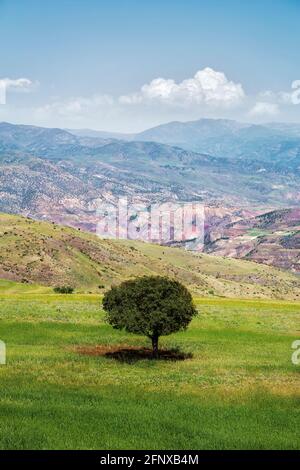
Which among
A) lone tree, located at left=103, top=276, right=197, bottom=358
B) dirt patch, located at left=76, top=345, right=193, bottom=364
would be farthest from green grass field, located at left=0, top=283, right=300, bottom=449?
lone tree, located at left=103, top=276, right=197, bottom=358

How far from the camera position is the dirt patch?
48.8 m

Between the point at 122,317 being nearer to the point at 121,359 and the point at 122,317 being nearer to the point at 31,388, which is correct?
the point at 121,359

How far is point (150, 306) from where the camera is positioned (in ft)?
155

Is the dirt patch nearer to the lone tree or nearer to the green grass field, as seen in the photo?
the green grass field

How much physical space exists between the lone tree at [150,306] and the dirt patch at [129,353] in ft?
5.22

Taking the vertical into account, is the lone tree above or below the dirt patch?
above

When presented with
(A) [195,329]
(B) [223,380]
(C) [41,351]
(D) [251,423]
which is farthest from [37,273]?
(D) [251,423]

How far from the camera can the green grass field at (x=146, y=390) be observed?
24.2 metres

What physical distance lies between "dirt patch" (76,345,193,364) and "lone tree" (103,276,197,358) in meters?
1.59

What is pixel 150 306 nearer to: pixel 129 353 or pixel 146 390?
pixel 129 353

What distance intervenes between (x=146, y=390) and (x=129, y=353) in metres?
16.5

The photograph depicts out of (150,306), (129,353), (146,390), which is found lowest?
(129,353)

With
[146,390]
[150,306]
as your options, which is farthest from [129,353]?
[146,390]

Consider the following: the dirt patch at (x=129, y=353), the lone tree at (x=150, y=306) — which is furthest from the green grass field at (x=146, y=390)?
the lone tree at (x=150, y=306)
